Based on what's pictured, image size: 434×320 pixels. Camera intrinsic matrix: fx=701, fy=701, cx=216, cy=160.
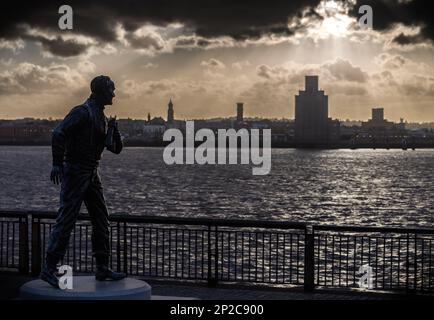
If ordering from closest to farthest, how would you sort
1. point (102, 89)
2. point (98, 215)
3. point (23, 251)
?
1. point (102, 89)
2. point (98, 215)
3. point (23, 251)

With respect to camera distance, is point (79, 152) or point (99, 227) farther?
point (99, 227)

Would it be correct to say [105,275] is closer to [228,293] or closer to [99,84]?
[99,84]

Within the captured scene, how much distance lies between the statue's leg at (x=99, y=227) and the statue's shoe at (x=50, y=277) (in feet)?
2.54

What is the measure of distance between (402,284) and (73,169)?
1947 cm

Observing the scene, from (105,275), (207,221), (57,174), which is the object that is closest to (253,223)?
(207,221)

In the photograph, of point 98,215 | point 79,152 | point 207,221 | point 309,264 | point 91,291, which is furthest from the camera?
point 207,221

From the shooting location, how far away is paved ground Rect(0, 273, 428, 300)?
1307 centimetres

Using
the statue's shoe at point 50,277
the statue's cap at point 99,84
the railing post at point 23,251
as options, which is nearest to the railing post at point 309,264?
the statue's shoe at point 50,277

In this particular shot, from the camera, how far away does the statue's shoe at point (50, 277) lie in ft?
34.2

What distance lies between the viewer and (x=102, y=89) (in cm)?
1070

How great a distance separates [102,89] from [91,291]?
3030 mm

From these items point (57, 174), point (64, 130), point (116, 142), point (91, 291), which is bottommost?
point (91, 291)

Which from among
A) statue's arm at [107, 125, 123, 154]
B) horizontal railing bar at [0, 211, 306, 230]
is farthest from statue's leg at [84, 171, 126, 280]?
horizontal railing bar at [0, 211, 306, 230]
